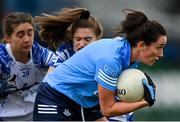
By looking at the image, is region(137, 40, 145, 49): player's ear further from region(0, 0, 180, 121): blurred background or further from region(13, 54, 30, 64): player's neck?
region(0, 0, 180, 121): blurred background

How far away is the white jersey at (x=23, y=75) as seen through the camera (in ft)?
21.6

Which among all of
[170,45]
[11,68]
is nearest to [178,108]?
[170,45]

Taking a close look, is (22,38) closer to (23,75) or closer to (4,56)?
(4,56)

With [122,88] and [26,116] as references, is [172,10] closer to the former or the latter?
[26,116]

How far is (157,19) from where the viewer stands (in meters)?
11.8

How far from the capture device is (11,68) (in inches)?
260

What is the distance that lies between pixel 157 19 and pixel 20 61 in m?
5.44

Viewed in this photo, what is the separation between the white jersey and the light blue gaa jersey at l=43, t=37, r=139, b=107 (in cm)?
90

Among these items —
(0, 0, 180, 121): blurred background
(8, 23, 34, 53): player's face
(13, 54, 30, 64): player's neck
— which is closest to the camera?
(8, 23, 34, 53): player's face

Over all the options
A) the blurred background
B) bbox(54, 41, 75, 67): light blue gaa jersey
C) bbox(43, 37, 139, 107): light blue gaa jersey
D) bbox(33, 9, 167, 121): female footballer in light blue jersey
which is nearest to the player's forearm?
bbox(33, 9, 167, 121): female footballer in light blue jersey

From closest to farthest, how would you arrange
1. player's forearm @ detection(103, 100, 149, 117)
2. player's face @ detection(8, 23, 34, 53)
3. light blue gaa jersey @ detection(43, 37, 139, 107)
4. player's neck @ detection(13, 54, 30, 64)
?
light blue gaa jersey @ detection(43, 37, 139, 107) → player's forearm @ detection(103, 100, 149, 117) → player's face @ detection(8, 23, 34, 53) → player's neck @ detection(13, 54, 30, 64)

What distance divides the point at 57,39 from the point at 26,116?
0.75 m

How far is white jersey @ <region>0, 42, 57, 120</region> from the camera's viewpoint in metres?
6.57

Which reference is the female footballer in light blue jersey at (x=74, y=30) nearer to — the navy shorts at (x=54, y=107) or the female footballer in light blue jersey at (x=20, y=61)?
the female footballer in light blue jersey at (x=20, y=61)
